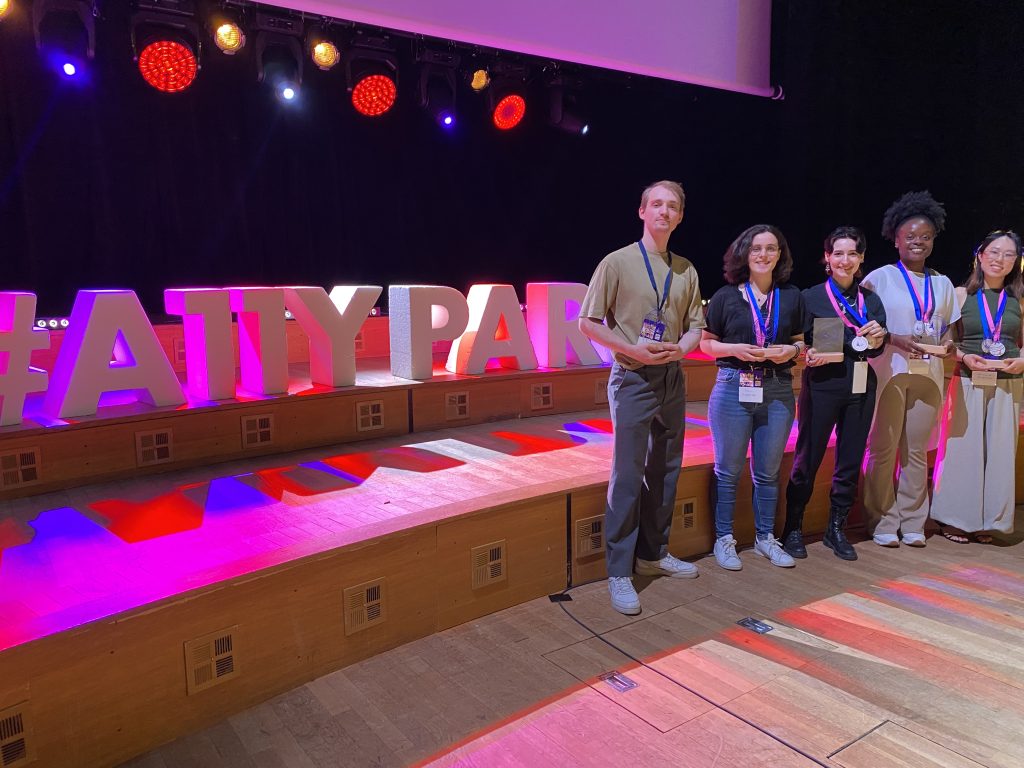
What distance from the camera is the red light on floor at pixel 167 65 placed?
158 inches

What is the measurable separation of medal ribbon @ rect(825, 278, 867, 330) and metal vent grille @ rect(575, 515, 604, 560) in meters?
1.31

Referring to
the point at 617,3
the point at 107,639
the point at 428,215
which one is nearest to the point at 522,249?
the point at 428,215

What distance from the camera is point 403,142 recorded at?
5.50m

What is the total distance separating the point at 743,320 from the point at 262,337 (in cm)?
244

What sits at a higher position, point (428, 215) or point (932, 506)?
point (428, 215)

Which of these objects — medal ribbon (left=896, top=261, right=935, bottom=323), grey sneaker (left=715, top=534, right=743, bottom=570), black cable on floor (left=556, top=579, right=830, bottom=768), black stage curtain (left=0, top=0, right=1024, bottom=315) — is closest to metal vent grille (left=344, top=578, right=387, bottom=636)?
black cable on floor (left=556, top=579, right=830, bottom=768)

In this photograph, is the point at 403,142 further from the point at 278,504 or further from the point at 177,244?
the point at 278,504

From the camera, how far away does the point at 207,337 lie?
3596 mm

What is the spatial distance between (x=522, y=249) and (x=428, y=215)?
3.10ft

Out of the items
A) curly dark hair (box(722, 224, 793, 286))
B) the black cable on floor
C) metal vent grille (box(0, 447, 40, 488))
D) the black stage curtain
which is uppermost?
the black stage curtain

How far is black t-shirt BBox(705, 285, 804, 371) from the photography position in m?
2.79

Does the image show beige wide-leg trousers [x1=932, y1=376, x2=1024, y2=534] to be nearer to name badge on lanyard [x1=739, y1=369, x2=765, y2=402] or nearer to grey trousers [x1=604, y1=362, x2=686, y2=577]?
name badge on lanyard [x1=739, y1=369, x2=765, y2=402]

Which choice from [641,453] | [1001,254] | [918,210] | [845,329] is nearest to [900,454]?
[845,329]

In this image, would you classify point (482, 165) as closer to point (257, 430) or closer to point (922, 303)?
point (257, 430)
